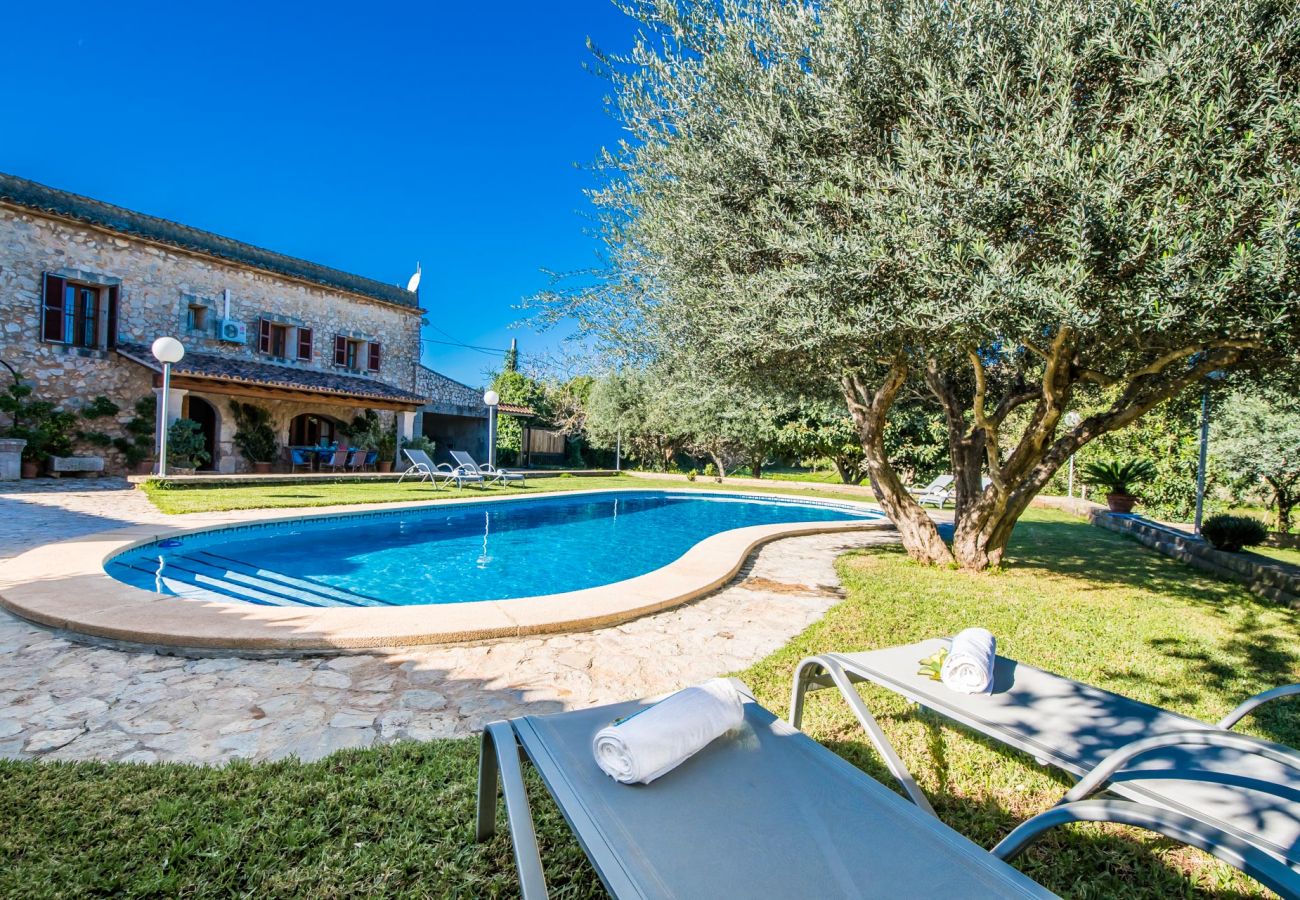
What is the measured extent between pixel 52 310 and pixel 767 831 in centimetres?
2061

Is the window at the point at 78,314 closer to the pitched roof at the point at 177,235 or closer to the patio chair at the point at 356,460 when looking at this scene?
the pitched roof at the point at 177,235

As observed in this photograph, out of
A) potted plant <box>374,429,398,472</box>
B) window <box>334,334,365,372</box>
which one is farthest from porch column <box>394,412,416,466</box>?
window <box>334,334,365,372</box>

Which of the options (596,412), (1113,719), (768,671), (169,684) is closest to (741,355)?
(768,671)

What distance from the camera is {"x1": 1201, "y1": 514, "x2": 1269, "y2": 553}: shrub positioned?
325 inches

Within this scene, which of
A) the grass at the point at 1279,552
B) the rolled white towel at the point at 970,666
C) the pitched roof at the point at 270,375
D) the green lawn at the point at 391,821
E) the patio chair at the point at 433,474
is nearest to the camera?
the green lawn at the point at 391,821

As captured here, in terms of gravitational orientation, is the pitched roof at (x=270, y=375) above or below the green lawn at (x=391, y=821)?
above

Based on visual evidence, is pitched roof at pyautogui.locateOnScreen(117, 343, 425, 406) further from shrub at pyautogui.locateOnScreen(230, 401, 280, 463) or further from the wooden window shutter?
shrub at pyautogui.locateOnScreen(230, 401, 280, 463)

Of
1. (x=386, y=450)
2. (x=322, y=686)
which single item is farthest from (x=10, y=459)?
(x=322, y=686)

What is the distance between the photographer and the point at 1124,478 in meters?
14.6

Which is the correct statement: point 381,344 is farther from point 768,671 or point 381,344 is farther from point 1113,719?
point 1113,719

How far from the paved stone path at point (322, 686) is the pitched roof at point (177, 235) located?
16.3 meters

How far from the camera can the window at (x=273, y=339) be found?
19578 millimetres

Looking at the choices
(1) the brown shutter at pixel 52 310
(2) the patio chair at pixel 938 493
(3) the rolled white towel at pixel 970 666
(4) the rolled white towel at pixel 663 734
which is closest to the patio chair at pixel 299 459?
(1) the brown shutter at pixel 52 310

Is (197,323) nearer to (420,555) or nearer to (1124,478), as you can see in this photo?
(420,555)
